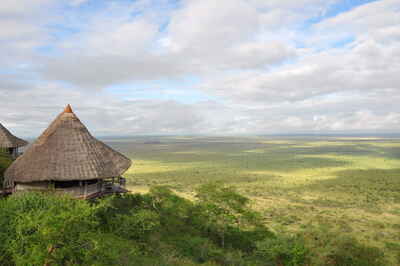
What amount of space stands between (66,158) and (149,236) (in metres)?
8.45

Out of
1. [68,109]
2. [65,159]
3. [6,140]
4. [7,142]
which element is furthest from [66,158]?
[6,140]

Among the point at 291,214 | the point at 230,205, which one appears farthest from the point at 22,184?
the point at 291,214

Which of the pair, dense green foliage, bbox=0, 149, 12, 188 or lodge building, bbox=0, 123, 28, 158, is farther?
lodge building, bbox=0, 123, 28, 158

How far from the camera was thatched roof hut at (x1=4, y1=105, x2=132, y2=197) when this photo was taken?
15.4m

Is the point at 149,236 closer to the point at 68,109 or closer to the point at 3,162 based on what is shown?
the point at 68,109

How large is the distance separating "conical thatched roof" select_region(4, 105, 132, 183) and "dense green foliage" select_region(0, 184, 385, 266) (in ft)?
6.07

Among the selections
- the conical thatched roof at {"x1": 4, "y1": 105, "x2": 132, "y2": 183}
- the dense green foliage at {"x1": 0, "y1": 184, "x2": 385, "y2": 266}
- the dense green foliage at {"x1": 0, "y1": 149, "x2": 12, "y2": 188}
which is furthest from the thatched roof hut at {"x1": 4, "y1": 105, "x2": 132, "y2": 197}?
the dense green foliage at {"x1": 0, "y1": 149, "x2": 12, "y2": 188}

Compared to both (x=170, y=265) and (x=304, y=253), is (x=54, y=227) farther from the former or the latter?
(x=304, y=253)

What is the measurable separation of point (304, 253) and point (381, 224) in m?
21.5

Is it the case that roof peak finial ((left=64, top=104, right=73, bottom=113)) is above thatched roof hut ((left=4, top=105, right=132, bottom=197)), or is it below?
above

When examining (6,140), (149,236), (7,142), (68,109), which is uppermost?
(68,109)

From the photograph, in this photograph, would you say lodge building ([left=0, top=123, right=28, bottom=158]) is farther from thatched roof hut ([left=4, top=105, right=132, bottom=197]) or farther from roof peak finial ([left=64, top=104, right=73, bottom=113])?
roof peak finial ([left=64, top=104, right=73, bottom=113])

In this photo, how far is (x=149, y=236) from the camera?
19.5m

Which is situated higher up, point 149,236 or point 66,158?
point 66,158
